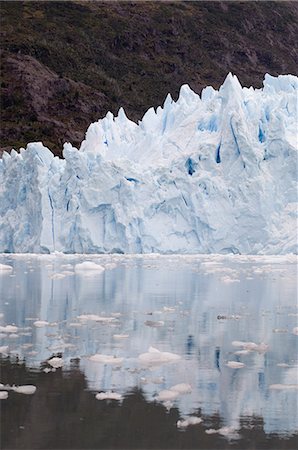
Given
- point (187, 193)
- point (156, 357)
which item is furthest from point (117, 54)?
point (156, 357)

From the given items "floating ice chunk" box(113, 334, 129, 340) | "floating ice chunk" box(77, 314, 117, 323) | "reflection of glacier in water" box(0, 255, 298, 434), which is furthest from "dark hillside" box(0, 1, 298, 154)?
"floating ice chunk" box(113, 334, 129, 340)

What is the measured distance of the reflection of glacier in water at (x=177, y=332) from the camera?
15.3 feet

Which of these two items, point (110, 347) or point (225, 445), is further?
point (110, 347)

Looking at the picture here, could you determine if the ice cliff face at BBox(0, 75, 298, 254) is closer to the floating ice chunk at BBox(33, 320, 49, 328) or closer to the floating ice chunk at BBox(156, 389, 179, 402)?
the floating ice chunk at BBox(33, 320, 49, 328)

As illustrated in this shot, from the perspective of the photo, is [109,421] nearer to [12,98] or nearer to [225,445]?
[225,445]

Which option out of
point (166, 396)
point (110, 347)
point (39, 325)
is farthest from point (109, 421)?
point (39, 325)

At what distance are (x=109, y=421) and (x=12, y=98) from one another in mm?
52139

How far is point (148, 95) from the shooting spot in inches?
2459

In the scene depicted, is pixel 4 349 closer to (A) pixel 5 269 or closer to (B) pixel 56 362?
(B) pixel 56 362

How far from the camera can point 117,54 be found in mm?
67938

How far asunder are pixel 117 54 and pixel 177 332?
63.4 meters

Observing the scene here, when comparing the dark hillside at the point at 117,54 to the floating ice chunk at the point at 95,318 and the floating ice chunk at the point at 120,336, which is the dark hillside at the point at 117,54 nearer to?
the floating ice chunk at the point at 95,318

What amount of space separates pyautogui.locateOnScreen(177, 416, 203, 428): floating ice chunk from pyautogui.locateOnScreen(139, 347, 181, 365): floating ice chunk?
4.47 feet

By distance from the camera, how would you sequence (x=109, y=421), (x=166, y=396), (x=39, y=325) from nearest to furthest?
(x=109, y=421) → (x=166, y=396) → (x=39, y=325)
